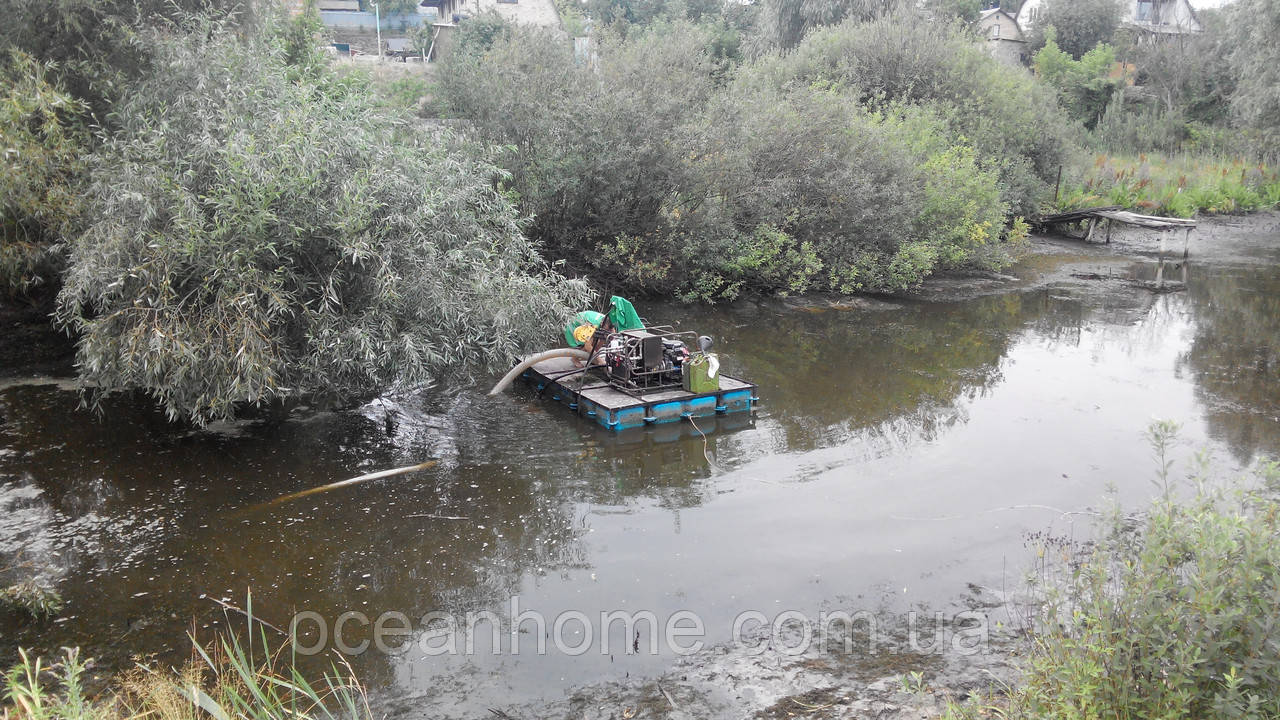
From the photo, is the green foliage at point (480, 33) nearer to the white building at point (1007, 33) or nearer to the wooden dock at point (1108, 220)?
the wooden dock at point (1108, 220)

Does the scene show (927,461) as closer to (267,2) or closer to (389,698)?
(389,698)

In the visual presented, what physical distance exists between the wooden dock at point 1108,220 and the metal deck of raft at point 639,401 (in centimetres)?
1379

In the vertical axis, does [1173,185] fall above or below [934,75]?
below

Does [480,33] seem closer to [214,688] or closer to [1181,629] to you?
[214,688]

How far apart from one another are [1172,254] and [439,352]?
21428 millimetres

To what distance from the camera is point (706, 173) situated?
615 inches

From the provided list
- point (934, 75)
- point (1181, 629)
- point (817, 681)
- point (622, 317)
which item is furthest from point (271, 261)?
point (934, 75)

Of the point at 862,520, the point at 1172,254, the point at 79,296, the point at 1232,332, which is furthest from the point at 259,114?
the point at 1172,254

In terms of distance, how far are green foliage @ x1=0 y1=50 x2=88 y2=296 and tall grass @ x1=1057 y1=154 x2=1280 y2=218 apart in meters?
25.2

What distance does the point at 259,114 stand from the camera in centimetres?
871

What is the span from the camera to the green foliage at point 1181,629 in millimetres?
3096

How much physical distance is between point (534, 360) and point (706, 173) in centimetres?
725

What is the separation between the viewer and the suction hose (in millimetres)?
9742

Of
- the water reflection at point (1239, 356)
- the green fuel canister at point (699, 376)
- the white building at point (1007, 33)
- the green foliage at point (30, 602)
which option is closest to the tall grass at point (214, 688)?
the green foliage at point (30, 602)
